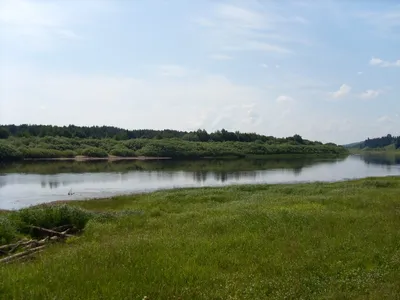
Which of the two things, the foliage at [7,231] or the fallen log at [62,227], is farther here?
the fallen log at [62,227]

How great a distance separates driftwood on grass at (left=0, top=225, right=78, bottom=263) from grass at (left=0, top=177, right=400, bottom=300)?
0.75 m

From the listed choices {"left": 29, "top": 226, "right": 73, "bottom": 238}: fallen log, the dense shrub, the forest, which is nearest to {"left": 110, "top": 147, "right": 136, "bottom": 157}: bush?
the forest

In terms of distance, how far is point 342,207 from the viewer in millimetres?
25672

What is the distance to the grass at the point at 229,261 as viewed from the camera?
409 inches

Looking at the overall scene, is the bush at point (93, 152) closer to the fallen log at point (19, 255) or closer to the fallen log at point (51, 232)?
the fallen log at point (51, 232)

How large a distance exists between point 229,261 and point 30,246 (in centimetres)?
851

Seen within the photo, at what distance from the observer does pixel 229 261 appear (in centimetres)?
1338

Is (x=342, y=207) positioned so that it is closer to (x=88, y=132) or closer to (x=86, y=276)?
(x=86, y=276)

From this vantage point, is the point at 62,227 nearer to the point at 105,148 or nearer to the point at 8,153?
the point at 8,153

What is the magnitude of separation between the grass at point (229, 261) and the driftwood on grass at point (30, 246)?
75 centimetres

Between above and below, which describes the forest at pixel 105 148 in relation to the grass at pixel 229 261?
above

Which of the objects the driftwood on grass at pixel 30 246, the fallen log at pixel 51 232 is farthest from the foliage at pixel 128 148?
the driftwood on grass at pixel 30 246

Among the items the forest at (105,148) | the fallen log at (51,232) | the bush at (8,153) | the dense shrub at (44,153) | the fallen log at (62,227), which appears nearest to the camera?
the fallen log at (51,232)

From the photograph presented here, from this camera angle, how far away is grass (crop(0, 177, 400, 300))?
34.1 ft
